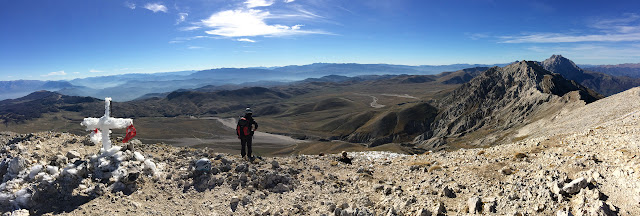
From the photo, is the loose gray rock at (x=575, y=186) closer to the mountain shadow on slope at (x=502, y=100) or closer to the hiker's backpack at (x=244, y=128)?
the hiker's backpack at (x=244, y=128)

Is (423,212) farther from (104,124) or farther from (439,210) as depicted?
(104,124)

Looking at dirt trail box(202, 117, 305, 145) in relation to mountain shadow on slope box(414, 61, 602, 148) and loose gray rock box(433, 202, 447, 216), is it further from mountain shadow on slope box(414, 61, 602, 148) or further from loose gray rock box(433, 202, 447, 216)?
loose gray rock box(433, 202, 447, 216)

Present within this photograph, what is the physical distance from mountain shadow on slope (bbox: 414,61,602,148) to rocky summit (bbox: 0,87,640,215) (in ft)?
269

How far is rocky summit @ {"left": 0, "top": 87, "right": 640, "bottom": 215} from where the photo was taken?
8.49 meters

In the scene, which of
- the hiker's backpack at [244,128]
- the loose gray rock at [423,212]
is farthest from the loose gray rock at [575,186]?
the hiker's backpack at [244,128]

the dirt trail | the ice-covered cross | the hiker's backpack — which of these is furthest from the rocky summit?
the dirt trail

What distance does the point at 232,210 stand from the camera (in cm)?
1112

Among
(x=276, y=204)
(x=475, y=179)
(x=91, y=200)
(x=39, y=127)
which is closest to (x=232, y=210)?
(x=276, y=204)

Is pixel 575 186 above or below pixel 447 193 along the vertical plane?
above

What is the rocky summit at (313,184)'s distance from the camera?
849 cm

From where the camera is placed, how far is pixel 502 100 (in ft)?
372

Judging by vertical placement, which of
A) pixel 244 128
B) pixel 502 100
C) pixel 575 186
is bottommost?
pixel 502 100

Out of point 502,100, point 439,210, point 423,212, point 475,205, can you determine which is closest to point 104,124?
point 423,212

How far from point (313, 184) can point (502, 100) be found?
12149 centimetres
